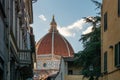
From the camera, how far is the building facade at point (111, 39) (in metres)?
24.3

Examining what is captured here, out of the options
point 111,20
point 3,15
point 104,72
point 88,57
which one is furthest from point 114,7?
point 88,57

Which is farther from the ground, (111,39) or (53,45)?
(53,45)

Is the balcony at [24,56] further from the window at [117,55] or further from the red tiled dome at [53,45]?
the red tiled dome at [53,45]

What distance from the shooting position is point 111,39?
26.9 m

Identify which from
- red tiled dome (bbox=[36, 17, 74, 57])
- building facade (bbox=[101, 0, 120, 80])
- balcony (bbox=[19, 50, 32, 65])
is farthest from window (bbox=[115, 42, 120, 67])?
red tiled dome (bbox=[36, 17, 74, 57])

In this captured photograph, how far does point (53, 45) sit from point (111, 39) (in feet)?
442

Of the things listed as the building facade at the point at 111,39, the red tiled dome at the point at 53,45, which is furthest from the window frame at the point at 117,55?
the red tiled dome at the point at 53,45

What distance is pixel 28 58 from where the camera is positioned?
28.3m

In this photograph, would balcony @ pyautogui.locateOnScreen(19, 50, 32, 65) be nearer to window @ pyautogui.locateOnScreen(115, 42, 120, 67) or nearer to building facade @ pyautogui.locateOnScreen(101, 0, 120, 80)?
building facade @ pyautogui.locateOnScreen(101, 0, 120, 80)

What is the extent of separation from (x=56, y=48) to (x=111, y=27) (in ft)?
441

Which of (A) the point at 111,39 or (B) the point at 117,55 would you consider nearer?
(B) the point at 117,55

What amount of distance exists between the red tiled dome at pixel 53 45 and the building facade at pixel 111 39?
12584 cm

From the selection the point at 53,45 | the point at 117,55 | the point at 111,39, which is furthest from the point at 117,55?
the point at 53,45

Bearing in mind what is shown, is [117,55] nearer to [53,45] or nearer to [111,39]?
[111,39]
